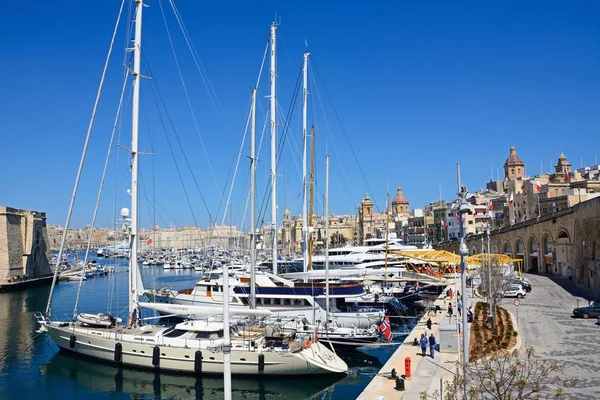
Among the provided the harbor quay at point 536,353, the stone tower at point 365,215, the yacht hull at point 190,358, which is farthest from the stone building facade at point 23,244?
the stone tower at point 365,215

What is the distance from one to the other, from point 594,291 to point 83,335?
34517mm

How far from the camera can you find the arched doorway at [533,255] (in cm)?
5791

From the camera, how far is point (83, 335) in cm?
2416

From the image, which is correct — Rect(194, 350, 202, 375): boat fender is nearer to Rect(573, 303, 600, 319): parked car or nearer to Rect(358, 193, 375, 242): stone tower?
Rect(573, 303, 600, 319): parked car

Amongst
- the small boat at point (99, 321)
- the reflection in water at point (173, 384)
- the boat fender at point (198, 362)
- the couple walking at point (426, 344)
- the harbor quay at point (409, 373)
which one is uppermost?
the small boat at point (99, 321)

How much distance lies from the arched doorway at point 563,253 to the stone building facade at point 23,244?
62.8 meters

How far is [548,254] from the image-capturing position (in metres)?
55.8

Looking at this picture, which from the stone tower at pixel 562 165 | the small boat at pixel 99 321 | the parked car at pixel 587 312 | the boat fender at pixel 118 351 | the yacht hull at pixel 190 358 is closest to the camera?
the yacht hull at pixel 190 358

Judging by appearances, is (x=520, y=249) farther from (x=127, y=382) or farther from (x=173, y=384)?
(x=127, y=382)

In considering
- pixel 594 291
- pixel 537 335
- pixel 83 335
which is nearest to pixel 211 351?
pixel 83 335

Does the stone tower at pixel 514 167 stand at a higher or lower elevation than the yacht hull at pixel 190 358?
higher

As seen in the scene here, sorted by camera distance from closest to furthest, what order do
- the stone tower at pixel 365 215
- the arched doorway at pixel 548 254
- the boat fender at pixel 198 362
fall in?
1. the boat fender at pixel 198 362
2. the arched doorway at pixel 548 254
3. the stone tower at pixel 365 215

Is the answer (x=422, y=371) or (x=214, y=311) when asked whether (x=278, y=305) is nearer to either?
(x=214, y=311)

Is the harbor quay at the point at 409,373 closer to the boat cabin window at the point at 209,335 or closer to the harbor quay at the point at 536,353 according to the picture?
the harbor quay at the point at 536,353
